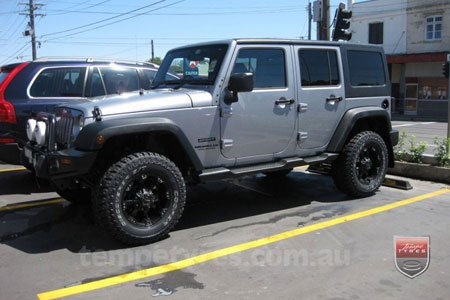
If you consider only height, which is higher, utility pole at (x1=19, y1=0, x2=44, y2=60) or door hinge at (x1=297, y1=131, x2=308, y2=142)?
utility pole at (x1=19, y1=0, x2=44, y2=60)

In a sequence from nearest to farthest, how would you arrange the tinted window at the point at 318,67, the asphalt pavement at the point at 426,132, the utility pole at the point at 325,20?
the tinted window at the point at 318,67 < the utility pole at the point at 325,20 < the asphalt pavement at the point at 426,132

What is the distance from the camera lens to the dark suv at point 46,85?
20.0ft

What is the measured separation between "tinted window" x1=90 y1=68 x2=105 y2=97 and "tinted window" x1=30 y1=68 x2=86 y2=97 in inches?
6.7

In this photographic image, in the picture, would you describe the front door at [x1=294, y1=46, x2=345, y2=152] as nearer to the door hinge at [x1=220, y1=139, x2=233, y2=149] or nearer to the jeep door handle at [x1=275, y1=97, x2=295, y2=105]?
Answer: the jeep door handle at [x1=275, y1=97, x2=295, y2=105]

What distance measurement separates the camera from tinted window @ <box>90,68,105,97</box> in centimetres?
691

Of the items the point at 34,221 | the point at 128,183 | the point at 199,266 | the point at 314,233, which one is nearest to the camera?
the point at 199,266

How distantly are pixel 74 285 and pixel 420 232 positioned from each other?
354 centimetres

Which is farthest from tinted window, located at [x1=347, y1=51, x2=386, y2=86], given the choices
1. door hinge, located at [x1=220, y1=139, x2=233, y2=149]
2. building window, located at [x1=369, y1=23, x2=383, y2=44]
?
building window, located at [x1=369, y1=23, x2=383, y2=44]

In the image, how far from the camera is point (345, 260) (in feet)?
12.9

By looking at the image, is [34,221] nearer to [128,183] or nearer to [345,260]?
[128,183]

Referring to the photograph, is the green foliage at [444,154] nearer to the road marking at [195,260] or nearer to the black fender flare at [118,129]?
the road marking at [195,260]

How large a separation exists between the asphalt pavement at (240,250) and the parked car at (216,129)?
39 cm

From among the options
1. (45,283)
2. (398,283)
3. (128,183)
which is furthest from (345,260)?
(45,283)

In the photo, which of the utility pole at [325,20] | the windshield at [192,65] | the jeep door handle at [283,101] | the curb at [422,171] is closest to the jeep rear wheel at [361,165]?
the jeep door handle at [283,101]
